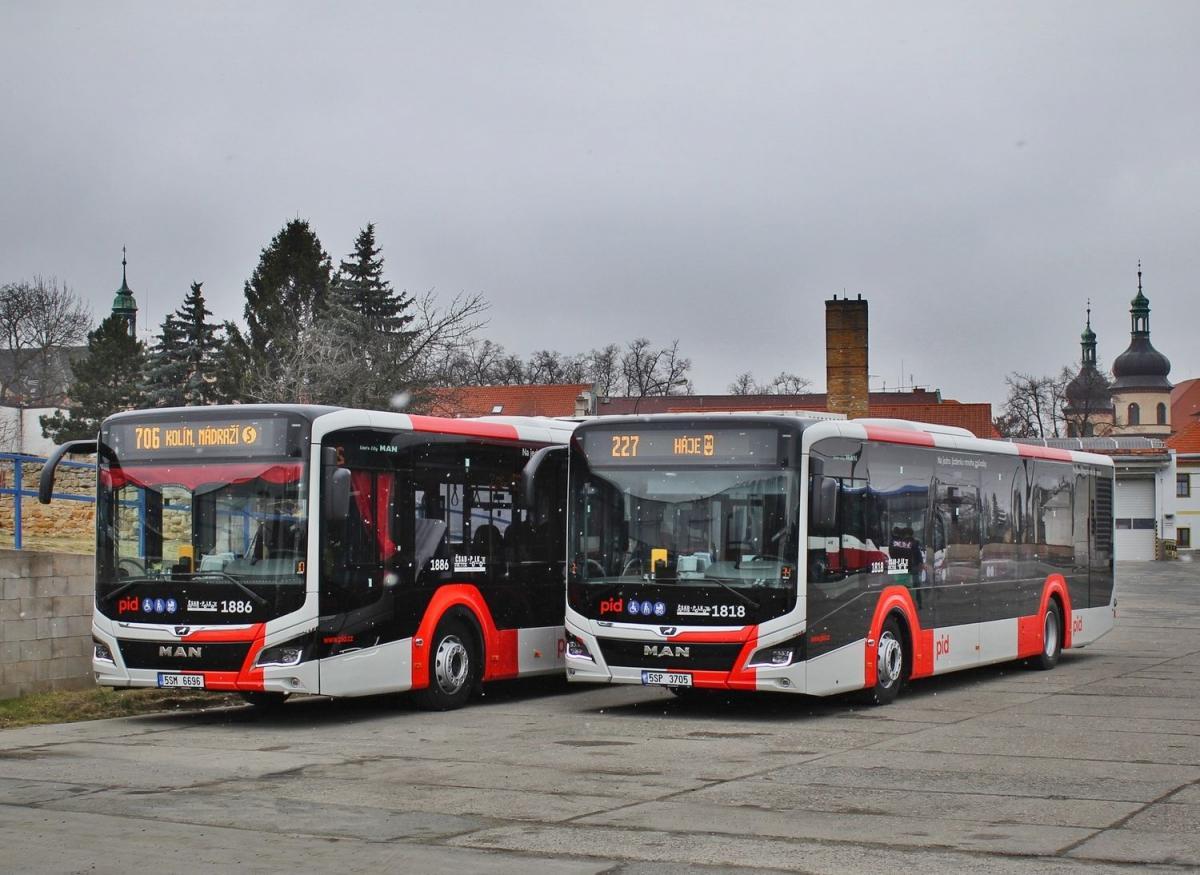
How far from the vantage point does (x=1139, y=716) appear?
1560 centimetres

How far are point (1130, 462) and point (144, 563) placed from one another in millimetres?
81720

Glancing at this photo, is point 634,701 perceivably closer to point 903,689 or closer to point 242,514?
point 903,689

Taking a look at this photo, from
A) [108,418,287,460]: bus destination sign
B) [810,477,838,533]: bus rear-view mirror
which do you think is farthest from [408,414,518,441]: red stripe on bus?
[810,477,838,533]: bus rear-view mirror

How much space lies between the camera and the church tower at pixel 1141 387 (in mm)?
130500

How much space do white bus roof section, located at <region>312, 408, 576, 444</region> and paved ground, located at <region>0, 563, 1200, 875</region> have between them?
2.77 m

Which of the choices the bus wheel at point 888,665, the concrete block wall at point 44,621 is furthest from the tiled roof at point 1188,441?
the concrete block wall at point 44,621

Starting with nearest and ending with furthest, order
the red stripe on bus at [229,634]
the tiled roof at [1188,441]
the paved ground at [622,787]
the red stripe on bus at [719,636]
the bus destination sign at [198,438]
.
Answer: the paved ground at [622,787], the red stripe on bus at [229,634], the bus destination sign at [198,438], the red stripe on bus at [719,636], the tiled roof at [1188,441]

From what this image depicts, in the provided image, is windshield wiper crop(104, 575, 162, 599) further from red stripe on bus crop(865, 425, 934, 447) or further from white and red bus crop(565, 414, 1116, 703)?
red stripe on bus crop(865, 425, 934, 447)

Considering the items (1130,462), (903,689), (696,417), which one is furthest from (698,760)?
(1130,462)

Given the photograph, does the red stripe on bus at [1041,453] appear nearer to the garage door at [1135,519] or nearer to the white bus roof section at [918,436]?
the white bus roof section at [918,436]

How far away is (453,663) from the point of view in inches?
638

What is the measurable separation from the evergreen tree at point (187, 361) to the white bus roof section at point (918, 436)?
155 ft

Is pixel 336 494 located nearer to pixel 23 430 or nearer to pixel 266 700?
pixel 266 700

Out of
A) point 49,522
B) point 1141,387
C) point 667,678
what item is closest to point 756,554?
point 667,678
